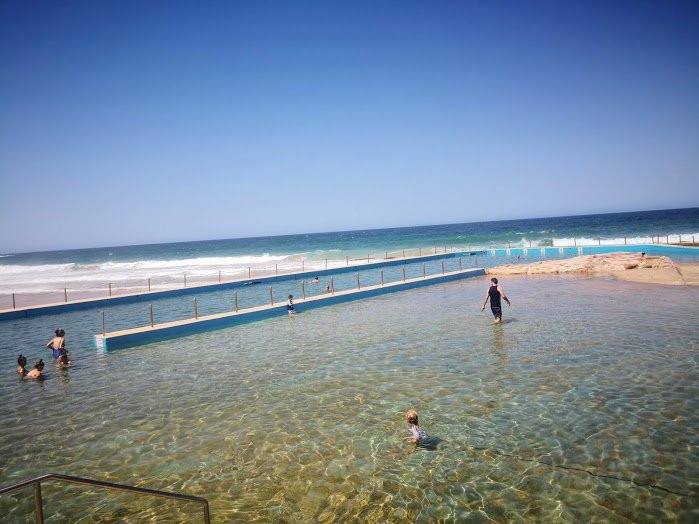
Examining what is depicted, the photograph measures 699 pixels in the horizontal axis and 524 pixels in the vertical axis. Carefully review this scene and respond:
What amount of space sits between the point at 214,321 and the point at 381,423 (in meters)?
10.6

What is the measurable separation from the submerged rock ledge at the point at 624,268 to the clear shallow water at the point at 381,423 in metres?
9.87

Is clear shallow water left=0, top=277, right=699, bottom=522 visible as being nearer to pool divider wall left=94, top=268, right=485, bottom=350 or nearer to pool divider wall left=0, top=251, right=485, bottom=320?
pool divider wall left=94, top=268, right=485, bottom=350

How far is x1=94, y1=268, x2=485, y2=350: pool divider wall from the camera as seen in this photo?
558 inches

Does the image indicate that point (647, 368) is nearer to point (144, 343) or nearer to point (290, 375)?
point (290, 375)

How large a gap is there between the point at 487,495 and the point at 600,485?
4.69ft

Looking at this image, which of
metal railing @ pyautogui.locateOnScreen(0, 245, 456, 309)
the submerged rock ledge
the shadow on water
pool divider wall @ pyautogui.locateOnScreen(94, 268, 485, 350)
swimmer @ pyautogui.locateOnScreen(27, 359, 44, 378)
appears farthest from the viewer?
metal railing @ pyautogui.locateOnScreen(0, 245, 456, 309)

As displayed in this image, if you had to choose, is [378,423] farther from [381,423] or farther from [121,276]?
[121,276]

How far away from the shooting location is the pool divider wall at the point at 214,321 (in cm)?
1417

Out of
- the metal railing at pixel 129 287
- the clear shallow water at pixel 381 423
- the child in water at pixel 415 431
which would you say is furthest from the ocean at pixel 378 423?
the metal railing at pixel 129 287

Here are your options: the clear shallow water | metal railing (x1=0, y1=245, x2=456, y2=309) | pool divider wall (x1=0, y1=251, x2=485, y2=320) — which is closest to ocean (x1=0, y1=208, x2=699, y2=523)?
the clear shallow water

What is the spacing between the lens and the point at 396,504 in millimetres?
5410

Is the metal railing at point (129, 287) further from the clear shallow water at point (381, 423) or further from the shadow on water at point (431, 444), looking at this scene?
the shadow on water at point (431, 444)

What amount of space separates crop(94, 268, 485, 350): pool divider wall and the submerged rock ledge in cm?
896

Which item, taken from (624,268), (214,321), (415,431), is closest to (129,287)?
(214,321)
